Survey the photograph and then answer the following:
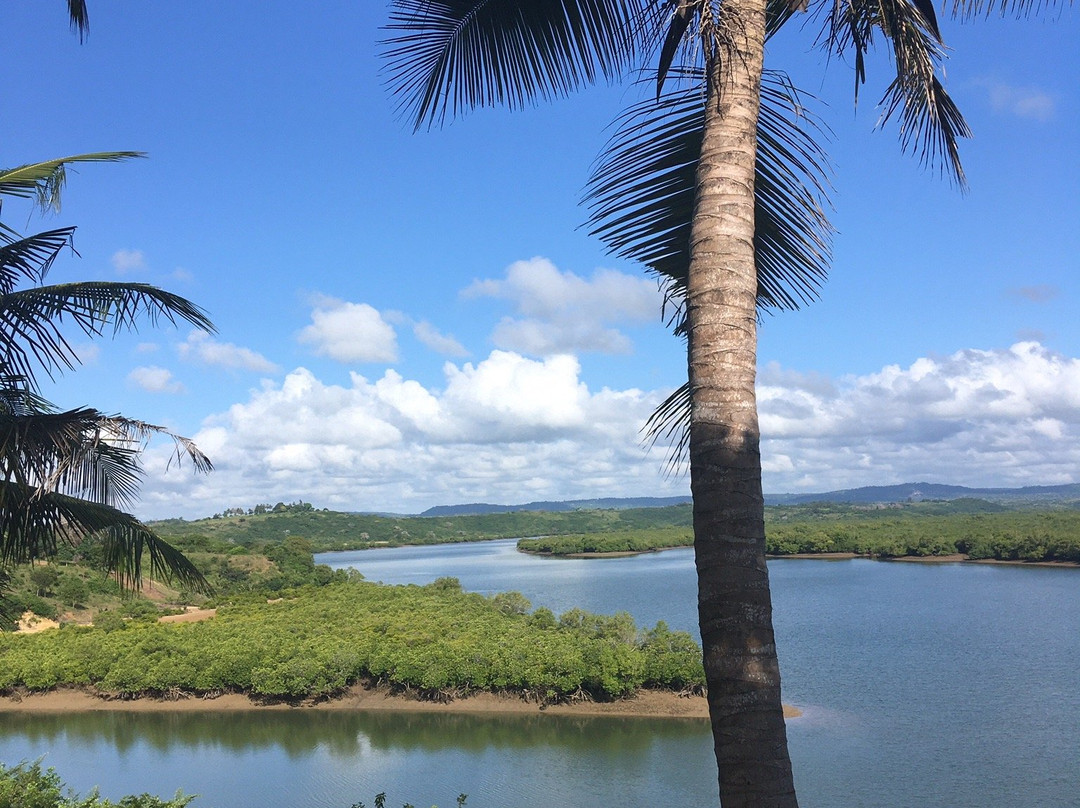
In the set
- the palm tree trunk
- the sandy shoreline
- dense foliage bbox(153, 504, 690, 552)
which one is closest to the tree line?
the sandy shoreline

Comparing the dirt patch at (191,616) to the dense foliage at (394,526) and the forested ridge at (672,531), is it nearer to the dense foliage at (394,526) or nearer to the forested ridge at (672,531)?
the forested ridge at (672,531)

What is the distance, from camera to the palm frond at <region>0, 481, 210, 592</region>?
5332 mm

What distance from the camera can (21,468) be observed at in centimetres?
510

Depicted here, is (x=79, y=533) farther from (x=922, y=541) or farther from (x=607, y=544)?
(x=607, y=544)

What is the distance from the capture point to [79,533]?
5.72m

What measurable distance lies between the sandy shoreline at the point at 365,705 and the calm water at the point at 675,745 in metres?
0.54

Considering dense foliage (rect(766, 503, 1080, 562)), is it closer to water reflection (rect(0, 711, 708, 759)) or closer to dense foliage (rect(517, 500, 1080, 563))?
dense foliage (rect(517, 500, 1080, 563))

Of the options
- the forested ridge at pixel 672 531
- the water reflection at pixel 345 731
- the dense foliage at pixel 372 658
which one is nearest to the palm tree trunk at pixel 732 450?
the water reflection at pixel 345 731

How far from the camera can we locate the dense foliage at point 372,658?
26875 millimetres

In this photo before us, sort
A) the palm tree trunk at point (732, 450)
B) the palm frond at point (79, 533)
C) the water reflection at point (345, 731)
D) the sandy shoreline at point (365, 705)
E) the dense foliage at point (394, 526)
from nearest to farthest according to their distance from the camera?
the palm tree trunk at point (732, 450) < the palm frond at point (79, 533) < the water reflection at point (345, 731) < the sandy shoreline at point (365, 705) < the dense foliage at point (394, 526)

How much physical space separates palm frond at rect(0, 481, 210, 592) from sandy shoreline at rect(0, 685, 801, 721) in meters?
22.3

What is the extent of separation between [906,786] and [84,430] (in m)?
19.8

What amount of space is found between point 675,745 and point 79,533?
20546mm

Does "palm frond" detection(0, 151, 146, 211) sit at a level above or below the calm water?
above
